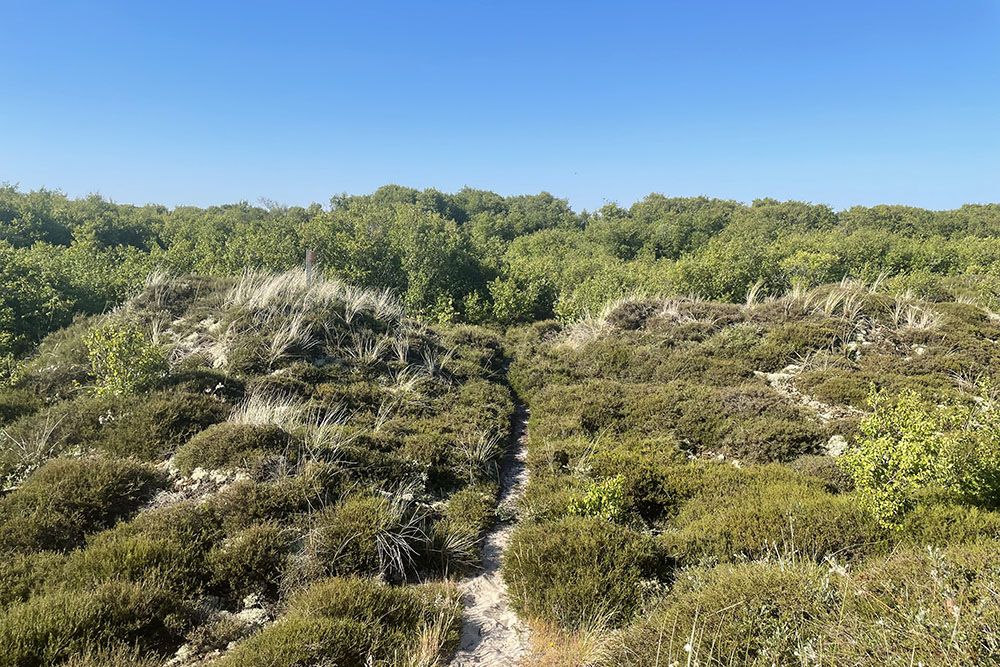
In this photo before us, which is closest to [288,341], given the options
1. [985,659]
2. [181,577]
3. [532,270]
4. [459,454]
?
[459,454]

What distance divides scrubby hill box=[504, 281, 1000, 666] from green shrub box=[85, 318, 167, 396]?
621cm

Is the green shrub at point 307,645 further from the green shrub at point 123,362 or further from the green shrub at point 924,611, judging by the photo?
the green shrub at point 123,362

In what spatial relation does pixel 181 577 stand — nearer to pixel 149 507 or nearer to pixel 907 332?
pixel 149 507

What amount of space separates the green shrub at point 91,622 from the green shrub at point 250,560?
0.44m

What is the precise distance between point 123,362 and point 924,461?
33.3ft

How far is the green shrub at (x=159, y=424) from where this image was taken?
6586mm

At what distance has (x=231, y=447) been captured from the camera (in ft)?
21.0

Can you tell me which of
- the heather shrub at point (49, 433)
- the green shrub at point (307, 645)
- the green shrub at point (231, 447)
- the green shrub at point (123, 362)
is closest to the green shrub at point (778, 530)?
the green shrub at point (307, 645)

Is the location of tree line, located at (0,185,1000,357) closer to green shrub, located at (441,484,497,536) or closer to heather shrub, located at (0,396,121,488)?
heather shrub, located at (0,396,121,488)

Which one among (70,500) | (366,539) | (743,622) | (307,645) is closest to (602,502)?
(743,622)

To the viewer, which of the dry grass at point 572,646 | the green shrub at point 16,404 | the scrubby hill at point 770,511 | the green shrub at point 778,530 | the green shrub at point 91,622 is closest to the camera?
the scrubby hill at point 770,511

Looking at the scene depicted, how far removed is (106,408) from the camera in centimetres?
709

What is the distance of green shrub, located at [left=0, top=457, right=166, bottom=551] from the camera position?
479 centimetres

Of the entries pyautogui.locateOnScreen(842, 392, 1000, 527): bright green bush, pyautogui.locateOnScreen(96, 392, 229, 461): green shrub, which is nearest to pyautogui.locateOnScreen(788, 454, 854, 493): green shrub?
pyautogui.locateOnScreen(842, 392, 1000, 527): bright green bush
